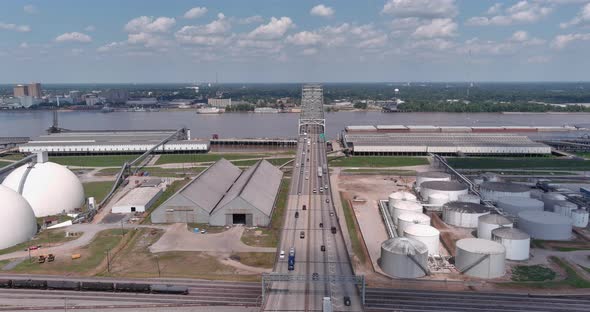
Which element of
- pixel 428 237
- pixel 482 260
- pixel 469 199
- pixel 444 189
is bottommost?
pixel 482 260

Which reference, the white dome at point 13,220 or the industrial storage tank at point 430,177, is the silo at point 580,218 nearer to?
the industrial storage tank at point 430,177

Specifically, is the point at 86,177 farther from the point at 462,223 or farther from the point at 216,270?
the point at 462,223

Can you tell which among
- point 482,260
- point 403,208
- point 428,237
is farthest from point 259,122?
point 482,260

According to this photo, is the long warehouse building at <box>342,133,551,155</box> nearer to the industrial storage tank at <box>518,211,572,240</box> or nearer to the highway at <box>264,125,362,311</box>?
the highway at <box>264,125,362,311</box>

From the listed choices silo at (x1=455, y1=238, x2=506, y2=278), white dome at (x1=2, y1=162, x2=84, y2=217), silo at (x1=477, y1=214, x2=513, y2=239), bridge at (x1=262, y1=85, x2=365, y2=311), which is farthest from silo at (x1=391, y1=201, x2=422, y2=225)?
white dome at (x1=2, y1=162, x2=84, y2=217)

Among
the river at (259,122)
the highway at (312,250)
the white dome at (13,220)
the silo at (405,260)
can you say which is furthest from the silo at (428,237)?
the river at (259,122)

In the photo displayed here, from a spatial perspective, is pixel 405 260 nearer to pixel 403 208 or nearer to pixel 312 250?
pixel 312 250
